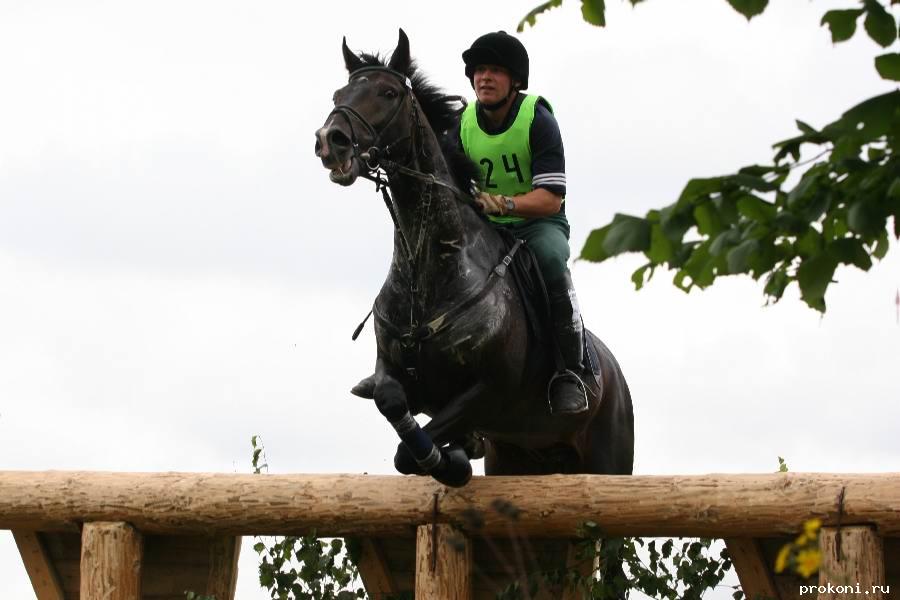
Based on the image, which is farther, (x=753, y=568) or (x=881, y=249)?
(x=753, y=568)

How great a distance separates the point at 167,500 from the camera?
8.98 metres

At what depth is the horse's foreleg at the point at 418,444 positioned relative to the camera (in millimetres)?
8375

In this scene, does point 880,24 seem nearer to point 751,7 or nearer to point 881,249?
point 751,7

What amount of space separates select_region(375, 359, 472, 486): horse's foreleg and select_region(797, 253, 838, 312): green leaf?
3428mm

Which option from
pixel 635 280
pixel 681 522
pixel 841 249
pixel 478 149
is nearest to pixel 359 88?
pixel 478 149

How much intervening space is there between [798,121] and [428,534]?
3815 millimetres

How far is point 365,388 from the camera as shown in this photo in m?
9.21

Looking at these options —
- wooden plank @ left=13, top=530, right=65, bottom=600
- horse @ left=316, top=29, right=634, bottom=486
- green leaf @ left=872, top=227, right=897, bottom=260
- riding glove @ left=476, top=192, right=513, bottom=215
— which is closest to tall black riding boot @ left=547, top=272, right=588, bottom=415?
horse @ left=316, top=29, right=634, bottom=486

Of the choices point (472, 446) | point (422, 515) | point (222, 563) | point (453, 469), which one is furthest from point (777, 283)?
point (222, 563)

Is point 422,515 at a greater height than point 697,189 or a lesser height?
lesser

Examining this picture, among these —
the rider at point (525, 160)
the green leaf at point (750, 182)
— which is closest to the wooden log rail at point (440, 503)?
the rider at point (525, 160)

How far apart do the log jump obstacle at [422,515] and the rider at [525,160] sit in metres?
0.79

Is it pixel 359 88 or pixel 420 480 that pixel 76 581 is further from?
pixel 359 88

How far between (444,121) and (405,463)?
75.0 inches
